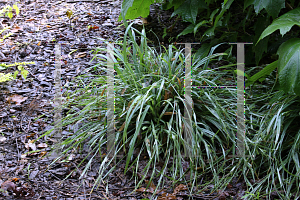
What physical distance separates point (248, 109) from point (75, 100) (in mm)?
1401

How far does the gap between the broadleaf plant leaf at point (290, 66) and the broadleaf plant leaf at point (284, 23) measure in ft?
0.44

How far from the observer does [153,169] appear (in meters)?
1.79

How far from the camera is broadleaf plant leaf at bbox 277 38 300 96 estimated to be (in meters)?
1.55

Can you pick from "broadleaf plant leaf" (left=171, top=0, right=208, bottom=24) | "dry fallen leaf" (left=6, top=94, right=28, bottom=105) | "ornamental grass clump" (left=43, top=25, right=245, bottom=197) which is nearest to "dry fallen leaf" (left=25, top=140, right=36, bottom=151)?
"ornamental grass clump" (left=43, top=25, right=245, bottom=197)

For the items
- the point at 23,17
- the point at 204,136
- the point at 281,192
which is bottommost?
the point at 281,192

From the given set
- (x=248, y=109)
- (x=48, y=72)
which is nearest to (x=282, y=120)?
(x=248, y=109)

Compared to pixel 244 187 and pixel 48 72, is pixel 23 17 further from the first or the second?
pixel 244 187

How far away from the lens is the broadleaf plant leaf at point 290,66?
155 cm

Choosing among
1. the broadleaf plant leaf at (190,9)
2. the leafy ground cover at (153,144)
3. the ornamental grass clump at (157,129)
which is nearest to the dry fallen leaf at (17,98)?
the leafy ground cover at (153,144)

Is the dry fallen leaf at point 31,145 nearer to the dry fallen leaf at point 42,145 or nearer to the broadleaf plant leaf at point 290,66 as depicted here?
the dry fallen leaf at point 42,145

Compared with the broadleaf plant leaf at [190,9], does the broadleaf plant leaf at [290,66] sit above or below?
below

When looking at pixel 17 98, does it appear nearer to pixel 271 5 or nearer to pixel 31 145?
pixel 31 145

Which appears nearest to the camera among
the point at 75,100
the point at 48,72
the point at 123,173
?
the point at 123,173

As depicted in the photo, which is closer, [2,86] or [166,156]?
[166,156]
